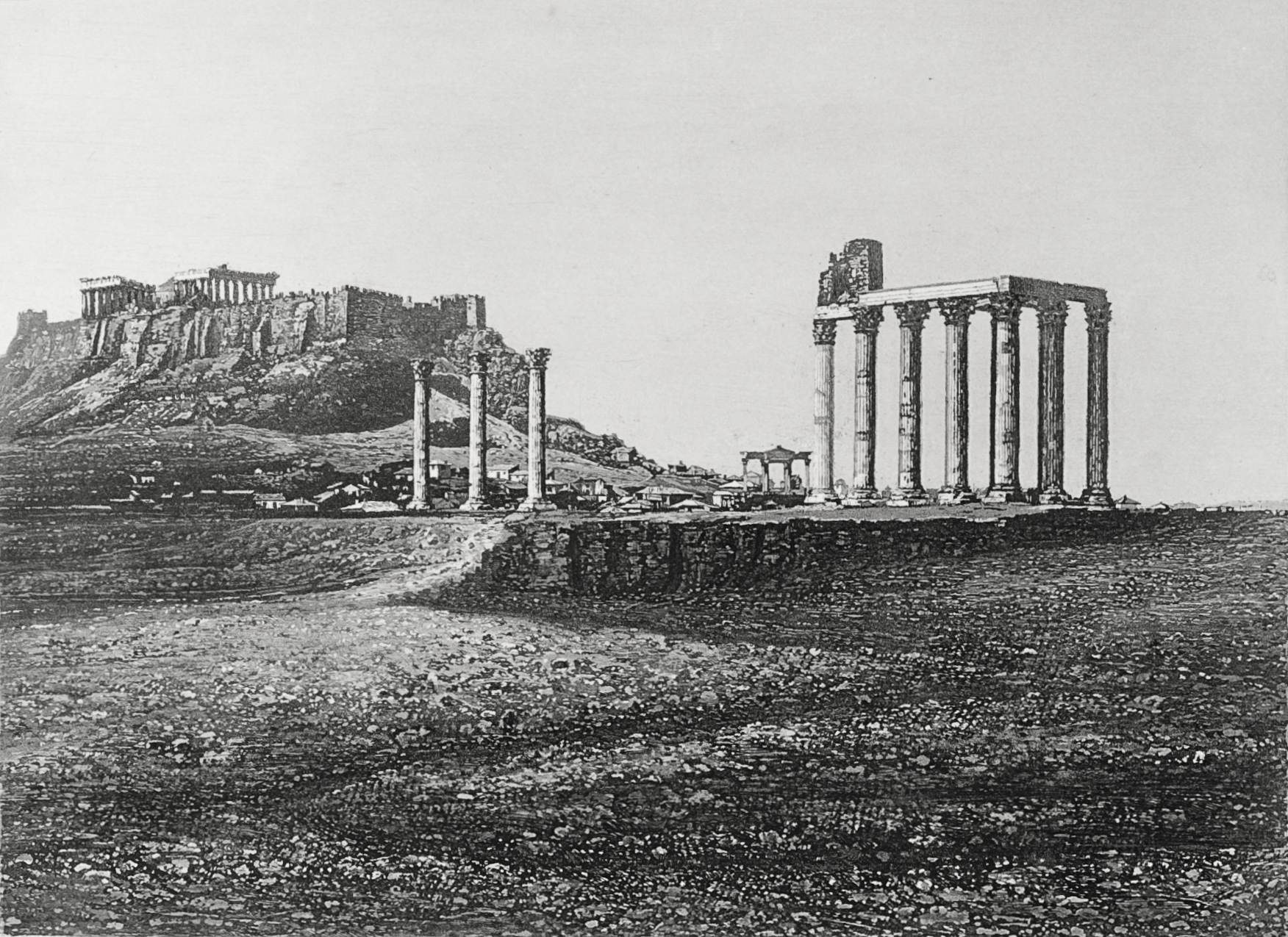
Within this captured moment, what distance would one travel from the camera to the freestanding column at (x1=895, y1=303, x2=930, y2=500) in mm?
19281

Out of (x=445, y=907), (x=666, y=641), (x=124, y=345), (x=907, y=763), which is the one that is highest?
(x=124, y=345)

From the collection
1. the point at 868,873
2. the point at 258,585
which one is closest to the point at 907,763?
the point at 868,873

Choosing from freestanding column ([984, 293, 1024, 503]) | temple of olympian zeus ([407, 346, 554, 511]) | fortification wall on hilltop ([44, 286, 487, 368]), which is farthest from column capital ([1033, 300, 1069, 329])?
temple of olympian zeus ([407, 346, 554, 511])

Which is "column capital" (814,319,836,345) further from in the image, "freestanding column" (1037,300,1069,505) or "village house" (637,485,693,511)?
"freestanding column" (1037,300,1069,505)

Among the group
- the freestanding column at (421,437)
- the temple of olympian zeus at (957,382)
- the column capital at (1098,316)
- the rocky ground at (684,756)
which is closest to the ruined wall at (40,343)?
the rocky ground at (684,756)

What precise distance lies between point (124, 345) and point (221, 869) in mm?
7799

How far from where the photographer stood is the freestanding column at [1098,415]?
1504cm

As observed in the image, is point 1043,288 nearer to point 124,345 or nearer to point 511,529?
point 511,529

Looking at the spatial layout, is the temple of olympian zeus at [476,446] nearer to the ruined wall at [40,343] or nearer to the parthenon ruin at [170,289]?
the parthenon ruin at [170,289]

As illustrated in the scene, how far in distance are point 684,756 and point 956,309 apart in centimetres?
987

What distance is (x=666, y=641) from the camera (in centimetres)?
1326

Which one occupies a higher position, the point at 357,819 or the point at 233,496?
the point at 233,496

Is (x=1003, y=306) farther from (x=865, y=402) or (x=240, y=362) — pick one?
(x=240, y=362)

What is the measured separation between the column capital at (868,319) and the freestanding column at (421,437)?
7.56 metres
